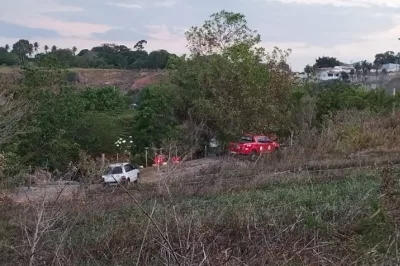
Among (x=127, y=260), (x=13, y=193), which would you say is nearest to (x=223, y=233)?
(x=127, y=260)

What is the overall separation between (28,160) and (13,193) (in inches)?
570

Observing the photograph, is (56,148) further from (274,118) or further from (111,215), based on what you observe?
(111,215)

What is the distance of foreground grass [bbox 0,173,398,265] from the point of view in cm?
558

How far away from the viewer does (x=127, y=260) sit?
653 centimetres

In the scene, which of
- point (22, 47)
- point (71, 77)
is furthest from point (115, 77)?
point (71, 77)

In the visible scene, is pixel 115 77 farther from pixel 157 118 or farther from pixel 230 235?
pixel 230 235

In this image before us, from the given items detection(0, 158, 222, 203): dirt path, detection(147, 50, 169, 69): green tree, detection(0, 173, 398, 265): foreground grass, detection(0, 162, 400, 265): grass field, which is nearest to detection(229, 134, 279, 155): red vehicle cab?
detection(0, 158, 222, 203): dirt path

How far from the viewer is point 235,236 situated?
677cm

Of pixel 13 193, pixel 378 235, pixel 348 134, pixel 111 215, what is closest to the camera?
pixel 378 235

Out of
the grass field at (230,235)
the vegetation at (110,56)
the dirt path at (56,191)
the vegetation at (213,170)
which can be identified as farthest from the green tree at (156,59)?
the grass field at (230,235)

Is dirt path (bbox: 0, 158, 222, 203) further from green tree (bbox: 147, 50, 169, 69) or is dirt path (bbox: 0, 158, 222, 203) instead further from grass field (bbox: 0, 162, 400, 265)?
green tree (bbox: 147, 50, 169, 69)

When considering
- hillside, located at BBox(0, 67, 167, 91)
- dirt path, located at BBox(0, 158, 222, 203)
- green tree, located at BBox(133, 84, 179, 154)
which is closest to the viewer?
dirt path, located at BBox(0, 158, 222, 203)

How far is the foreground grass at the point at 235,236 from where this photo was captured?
5.58 m

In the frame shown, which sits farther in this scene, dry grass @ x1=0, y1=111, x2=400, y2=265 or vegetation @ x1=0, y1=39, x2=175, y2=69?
vegetation @ x1=0, y1=39, x2=175, y2=69
